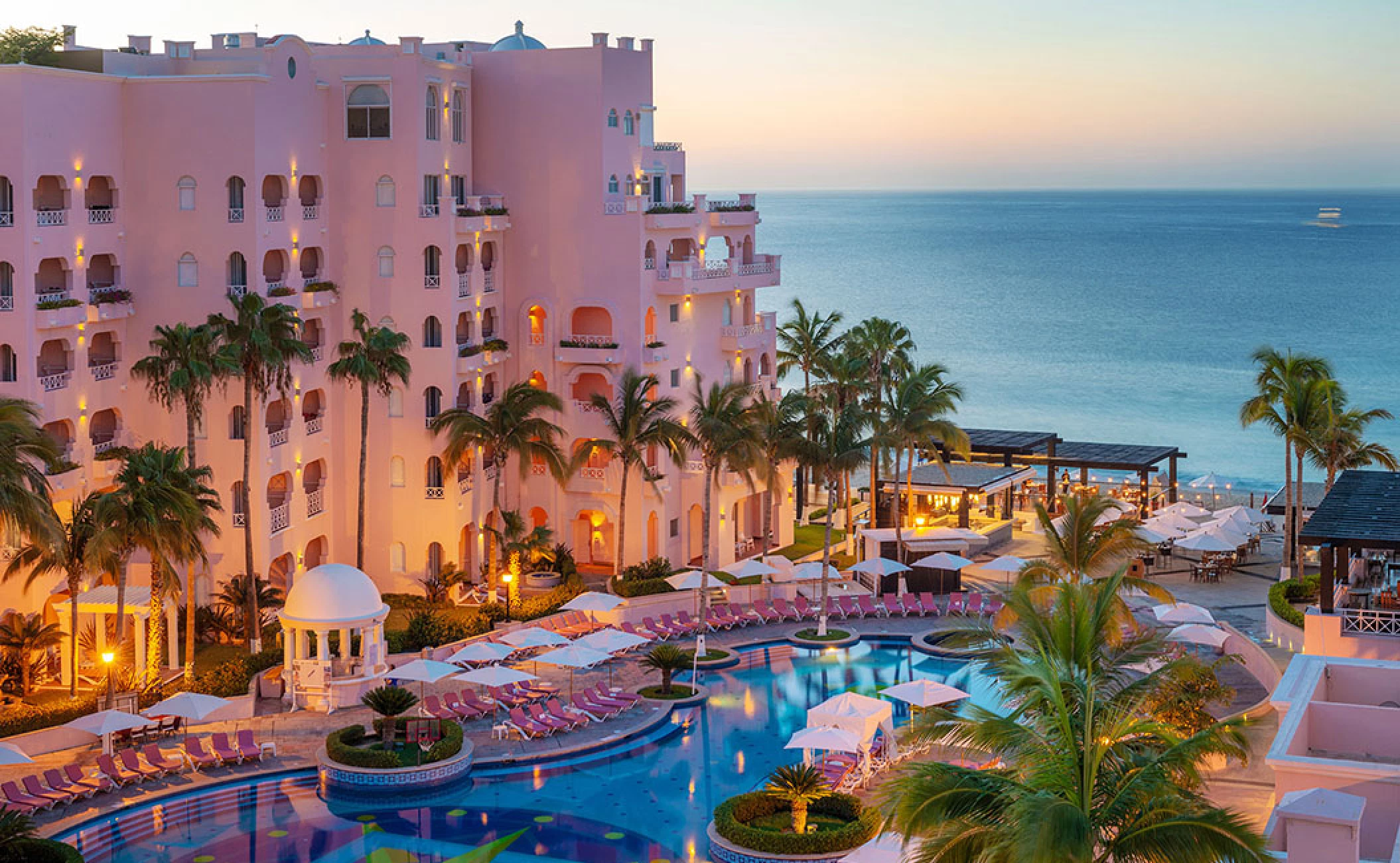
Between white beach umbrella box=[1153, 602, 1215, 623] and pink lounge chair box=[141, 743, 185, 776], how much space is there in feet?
81.3

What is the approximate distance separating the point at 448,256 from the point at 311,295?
4.25 m

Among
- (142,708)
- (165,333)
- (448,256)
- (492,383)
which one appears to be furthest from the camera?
(492,383)

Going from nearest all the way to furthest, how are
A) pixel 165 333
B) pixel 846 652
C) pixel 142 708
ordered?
pixel 142 708 → pixel 165 333 → pixel 846 652

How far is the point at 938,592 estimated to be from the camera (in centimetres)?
5250

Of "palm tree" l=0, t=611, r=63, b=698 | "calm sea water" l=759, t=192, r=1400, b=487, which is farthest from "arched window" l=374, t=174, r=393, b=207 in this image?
"calm sea water" l=759, t=192, r=1400, b=487

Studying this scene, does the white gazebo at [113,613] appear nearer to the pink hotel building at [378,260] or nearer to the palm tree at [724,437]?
the pink hotel building at [378,260]

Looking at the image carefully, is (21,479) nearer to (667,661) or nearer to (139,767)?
(139,767)

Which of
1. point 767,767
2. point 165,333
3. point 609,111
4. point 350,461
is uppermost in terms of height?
point 609,111

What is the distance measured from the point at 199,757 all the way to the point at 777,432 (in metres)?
19.6

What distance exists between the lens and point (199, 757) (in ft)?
117

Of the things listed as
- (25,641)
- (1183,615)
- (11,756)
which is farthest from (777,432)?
(11,756)

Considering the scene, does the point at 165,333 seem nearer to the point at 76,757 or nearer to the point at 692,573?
the point at 76,757

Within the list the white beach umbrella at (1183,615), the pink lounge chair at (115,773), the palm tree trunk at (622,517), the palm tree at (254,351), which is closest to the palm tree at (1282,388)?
the white beach umbrella at (1183,615)

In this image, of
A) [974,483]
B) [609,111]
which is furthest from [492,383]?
[974,483]
